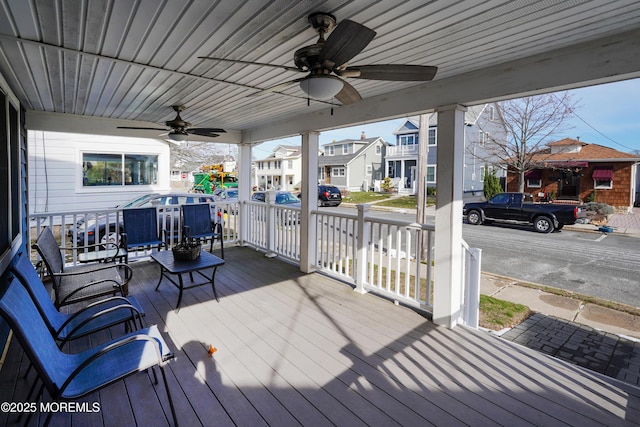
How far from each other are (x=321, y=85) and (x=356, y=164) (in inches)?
994

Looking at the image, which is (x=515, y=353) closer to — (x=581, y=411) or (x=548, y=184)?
(x=581, y=411)

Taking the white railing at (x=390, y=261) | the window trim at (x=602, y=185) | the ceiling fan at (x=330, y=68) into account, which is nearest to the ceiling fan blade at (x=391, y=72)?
the ceiling fan at (x=330, y=68)

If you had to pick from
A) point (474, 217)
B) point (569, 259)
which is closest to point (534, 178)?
point (474, 217)

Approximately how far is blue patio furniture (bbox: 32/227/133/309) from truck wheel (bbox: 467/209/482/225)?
1188cm

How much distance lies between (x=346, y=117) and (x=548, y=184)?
1802 cm

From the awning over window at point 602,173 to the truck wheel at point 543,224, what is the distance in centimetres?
894

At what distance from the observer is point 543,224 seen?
1059cm

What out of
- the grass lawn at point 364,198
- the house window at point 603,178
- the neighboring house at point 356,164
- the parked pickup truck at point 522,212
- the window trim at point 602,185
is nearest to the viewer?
the parked pickup truck at point 522,212

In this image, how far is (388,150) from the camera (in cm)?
2469

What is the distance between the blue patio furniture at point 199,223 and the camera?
5.49 meters

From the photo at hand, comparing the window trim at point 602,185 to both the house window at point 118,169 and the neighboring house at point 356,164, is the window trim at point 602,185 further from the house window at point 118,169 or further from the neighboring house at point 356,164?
the house window at point 118,169

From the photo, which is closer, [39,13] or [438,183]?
[39,13]

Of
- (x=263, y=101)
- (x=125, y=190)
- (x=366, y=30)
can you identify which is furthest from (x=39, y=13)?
(x=125, y=190)

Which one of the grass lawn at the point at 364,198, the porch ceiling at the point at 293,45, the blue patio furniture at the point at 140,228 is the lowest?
the blue patio furniture at the point at 140,228
